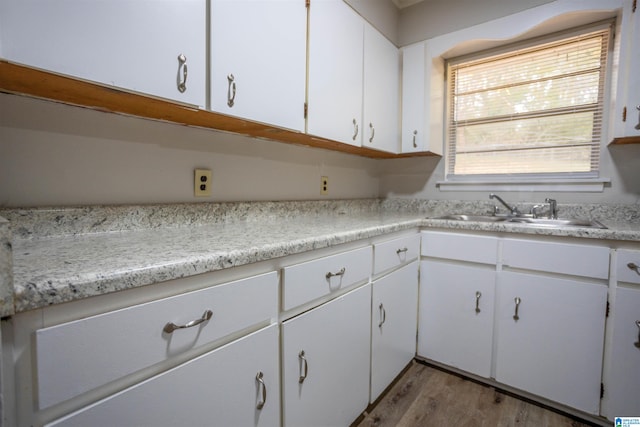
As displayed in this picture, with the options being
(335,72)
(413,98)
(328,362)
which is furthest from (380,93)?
(328,362)

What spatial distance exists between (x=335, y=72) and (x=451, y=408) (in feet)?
5.60

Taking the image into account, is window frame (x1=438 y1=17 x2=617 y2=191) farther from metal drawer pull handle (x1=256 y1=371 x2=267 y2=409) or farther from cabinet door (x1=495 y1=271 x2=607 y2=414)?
metal drawer pull handle (x1=256 y1=371 x2=267 y2=409)

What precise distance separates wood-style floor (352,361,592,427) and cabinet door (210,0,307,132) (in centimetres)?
136

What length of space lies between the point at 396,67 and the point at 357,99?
62 centimetres

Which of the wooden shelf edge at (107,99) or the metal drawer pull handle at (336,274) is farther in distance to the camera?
the metal drawer pull handle at (336,274)

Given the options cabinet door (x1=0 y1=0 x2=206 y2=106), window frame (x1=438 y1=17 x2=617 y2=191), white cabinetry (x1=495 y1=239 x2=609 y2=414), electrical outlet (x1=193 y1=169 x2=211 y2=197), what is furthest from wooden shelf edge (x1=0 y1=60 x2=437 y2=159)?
window frame (x1=438 y1=17 x2=617 y2=191)

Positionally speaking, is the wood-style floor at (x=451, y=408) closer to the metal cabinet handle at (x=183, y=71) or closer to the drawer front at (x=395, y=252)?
the drawer front at (x=395, y=252)

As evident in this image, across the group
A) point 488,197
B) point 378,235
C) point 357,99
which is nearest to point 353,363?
point 378,235

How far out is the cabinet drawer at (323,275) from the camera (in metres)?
0.90

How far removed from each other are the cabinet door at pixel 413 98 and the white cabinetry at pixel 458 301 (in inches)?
28.2

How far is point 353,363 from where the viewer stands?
3.89 feet

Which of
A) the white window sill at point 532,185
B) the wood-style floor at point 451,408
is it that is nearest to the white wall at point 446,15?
the white window sill at point 532,185

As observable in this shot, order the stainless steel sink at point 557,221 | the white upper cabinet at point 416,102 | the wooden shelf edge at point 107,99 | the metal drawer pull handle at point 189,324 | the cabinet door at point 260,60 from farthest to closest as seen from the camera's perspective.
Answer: the white upper cabinet at point 416,102 → the stainless steel sink at point 557,221 → the cabinet door at point 260,60 → the wooden shelf edge at point 107,99 → the metal drawer pull handle at point 189,324

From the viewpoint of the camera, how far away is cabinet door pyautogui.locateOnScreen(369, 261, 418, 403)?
133 centimetres
